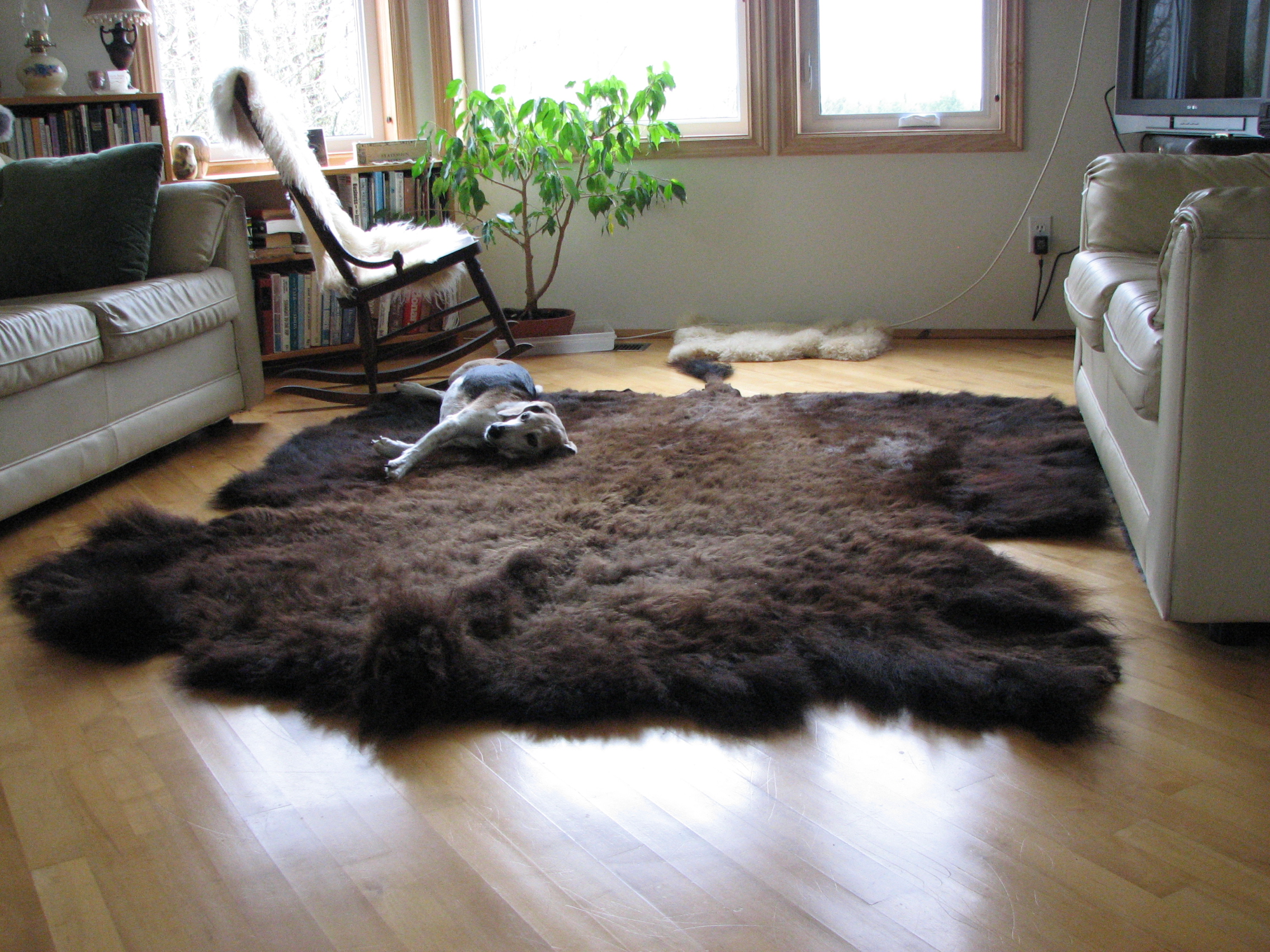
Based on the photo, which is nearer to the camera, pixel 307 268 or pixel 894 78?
pixel 307 268

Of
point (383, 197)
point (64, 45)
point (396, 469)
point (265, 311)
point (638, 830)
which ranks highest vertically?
point (64, 45)

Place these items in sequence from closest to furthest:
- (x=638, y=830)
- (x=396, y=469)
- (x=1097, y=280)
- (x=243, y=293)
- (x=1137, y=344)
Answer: (x=638, y=830)
(x=1137, y=344)
(x=1097, y=280)
(x=396, y=469)
(x=243, y=293)

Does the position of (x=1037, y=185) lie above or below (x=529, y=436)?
above

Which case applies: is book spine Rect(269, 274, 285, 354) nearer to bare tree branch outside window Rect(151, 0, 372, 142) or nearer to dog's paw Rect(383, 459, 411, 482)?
bare tree branch outside window Rect(151, 0, 372, 142)

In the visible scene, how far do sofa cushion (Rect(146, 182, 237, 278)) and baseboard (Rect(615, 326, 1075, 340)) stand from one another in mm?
2641

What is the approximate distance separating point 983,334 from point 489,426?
243 centimetres

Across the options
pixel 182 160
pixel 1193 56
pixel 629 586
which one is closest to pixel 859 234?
pixel 1193 56

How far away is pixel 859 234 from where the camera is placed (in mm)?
4320

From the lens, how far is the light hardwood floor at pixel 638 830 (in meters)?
1.06

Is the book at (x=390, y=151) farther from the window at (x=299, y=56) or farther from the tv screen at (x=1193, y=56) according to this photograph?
the tv screen at (x=1193, y=56)

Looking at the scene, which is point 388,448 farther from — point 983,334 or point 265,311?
point 983,334

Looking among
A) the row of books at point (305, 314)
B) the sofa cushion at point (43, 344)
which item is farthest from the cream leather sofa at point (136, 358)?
the row of books at point (305, 314)

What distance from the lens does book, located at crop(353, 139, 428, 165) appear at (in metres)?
4.07

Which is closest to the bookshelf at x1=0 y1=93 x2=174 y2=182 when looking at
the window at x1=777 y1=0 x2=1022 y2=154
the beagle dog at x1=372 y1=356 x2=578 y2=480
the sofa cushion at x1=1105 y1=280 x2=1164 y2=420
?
the beagle dog at x1=372 y1=356 x2=578 y2=480
